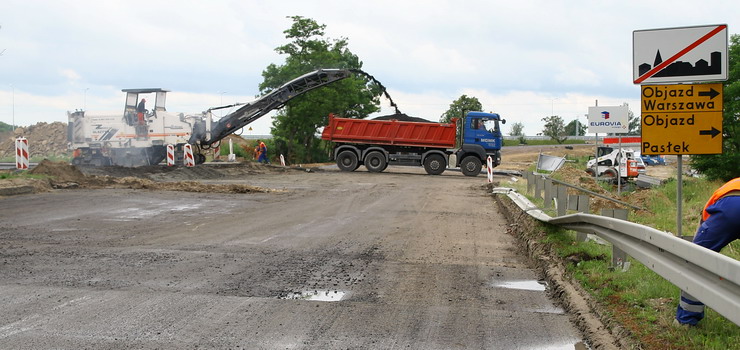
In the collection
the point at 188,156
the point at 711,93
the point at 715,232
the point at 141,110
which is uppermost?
the point at 141,110

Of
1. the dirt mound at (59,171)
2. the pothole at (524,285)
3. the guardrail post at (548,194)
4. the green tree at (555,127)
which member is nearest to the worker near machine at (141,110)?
the dirt mound at (59,171)

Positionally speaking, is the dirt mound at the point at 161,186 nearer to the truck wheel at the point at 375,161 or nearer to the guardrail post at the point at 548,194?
the guardrail post at the point at 548,194

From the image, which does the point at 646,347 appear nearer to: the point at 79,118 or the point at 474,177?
the point at 474,177

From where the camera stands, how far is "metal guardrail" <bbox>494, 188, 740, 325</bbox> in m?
4.14

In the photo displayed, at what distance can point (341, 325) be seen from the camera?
19.5 ft

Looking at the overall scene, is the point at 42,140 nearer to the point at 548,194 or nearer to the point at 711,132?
the point at 548,194

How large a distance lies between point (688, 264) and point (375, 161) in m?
32.0

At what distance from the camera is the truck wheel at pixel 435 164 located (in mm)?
36594

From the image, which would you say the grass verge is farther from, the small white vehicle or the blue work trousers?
the small white vehicle

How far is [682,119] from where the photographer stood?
7727 mm

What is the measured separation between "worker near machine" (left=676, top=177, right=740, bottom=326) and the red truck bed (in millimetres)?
31385

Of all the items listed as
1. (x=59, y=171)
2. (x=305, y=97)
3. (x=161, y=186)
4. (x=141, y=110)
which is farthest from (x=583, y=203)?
(x=305, y=97)

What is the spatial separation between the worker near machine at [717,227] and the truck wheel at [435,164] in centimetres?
3125

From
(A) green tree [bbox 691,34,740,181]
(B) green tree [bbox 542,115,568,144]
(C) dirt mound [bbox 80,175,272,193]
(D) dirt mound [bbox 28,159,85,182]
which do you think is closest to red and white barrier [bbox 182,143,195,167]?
(C) dirt mound [bbox 80,175,272,193]
